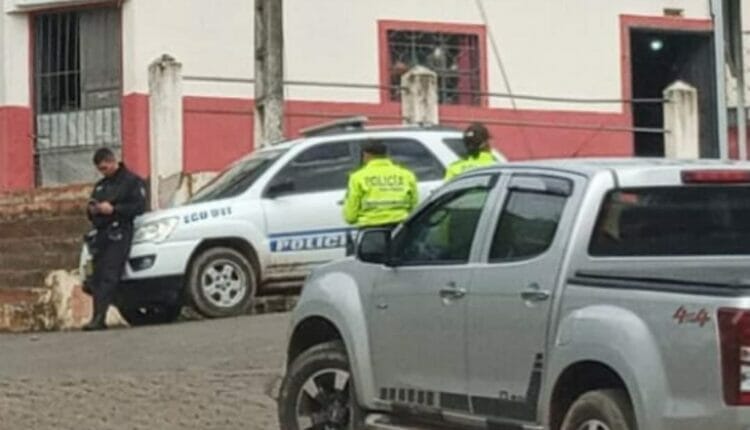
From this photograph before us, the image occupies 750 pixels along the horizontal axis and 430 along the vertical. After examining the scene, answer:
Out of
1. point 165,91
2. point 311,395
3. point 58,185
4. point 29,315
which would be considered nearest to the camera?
point 311,395

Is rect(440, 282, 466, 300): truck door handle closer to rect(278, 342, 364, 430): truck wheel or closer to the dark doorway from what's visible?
rect(278, 342, 364, 430): truck wheel

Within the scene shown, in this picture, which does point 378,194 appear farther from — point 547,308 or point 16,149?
point 16,149

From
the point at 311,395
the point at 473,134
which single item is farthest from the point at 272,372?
the point at 311,395

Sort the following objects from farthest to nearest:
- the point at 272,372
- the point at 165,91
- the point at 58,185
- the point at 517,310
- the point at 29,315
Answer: the point at 58,185
the point at 165,91
the point at 29,315
the point at 272,372
the point at 517,310

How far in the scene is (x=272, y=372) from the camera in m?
14.1

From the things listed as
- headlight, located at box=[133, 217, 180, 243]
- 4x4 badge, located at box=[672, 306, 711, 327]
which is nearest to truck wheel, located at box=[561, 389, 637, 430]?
4x4 badge, located at box=[672, 306, 711, 327]

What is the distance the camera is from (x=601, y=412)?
782cm

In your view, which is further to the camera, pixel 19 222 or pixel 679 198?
pixel 19 222

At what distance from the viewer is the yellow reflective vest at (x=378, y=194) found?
581 inches

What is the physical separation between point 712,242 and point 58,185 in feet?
56.4

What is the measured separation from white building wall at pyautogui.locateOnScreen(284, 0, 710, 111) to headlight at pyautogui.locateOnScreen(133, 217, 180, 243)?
7115 mm

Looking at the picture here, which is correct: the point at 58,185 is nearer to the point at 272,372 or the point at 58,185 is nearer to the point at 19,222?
the point at 19,222

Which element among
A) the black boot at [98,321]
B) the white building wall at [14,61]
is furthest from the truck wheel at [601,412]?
the white building wall at [14,61]

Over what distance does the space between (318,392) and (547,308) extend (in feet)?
7.95
